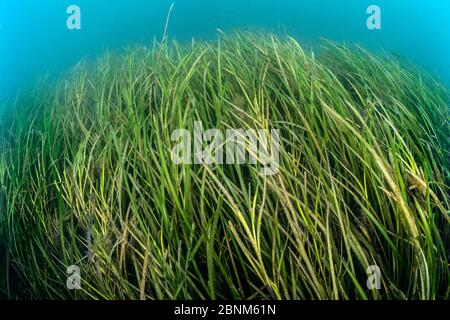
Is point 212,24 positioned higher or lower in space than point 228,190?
higher

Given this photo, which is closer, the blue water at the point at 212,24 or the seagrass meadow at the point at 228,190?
the seagrass meadow at the point at 228,190

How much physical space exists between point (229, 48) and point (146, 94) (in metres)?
0.28

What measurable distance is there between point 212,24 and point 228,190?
464mm

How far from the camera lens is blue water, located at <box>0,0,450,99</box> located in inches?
34.0

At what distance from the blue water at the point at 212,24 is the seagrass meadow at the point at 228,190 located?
0.05 metres

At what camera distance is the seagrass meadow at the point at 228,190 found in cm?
69

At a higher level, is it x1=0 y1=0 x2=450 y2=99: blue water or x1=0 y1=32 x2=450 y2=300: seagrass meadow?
x1=0 y1=0 x2=450 y2=99: blue water

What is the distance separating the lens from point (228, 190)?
2.32 ft

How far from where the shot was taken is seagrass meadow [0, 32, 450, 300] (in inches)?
27.0

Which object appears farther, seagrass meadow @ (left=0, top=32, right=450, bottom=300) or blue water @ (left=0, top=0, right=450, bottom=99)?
blue water @ (left=0, top=0, right=450, bottom=99)

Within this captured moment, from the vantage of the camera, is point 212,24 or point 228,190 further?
point 212,24

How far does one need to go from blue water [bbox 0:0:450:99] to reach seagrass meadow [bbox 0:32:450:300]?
5 cm

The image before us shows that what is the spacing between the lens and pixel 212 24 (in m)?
0.89
